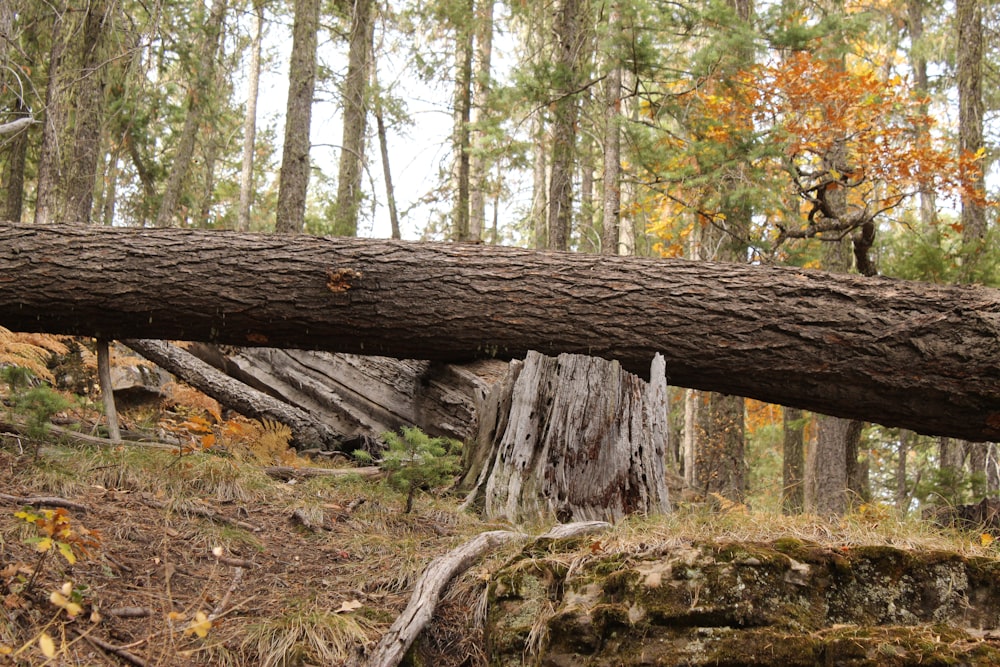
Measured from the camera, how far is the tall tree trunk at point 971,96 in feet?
38.0

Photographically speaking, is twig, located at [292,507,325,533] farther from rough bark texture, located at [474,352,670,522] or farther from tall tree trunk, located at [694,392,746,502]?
tall tree trunk, located at [694,392,746,502]

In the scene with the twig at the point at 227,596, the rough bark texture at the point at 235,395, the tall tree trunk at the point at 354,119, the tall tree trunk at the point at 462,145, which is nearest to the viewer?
the twig at the point at 227,596

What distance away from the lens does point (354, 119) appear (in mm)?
15547

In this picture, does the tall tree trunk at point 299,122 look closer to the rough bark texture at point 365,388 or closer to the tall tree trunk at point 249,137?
the rough bark texture at point 365,388

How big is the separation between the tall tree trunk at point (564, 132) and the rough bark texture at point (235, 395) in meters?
5.59

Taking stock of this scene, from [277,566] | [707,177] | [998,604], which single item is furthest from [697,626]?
[707,177]

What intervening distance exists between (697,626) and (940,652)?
810 millimetres

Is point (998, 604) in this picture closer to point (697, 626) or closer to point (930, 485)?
point (697, 626)

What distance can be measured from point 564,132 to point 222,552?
9509mm

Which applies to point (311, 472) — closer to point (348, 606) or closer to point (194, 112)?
point (348, 606)

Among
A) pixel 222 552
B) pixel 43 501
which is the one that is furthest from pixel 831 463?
pixel 43 501

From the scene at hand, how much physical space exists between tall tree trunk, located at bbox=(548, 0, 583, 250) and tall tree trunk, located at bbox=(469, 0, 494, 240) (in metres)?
1.17

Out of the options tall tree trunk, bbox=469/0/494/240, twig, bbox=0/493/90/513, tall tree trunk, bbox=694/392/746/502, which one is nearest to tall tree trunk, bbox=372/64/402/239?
tall tree trunk, bbox=469/0/494/240

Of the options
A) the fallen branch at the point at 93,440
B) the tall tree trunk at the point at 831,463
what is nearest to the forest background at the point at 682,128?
the tall tree trunk at the point at 831,463
